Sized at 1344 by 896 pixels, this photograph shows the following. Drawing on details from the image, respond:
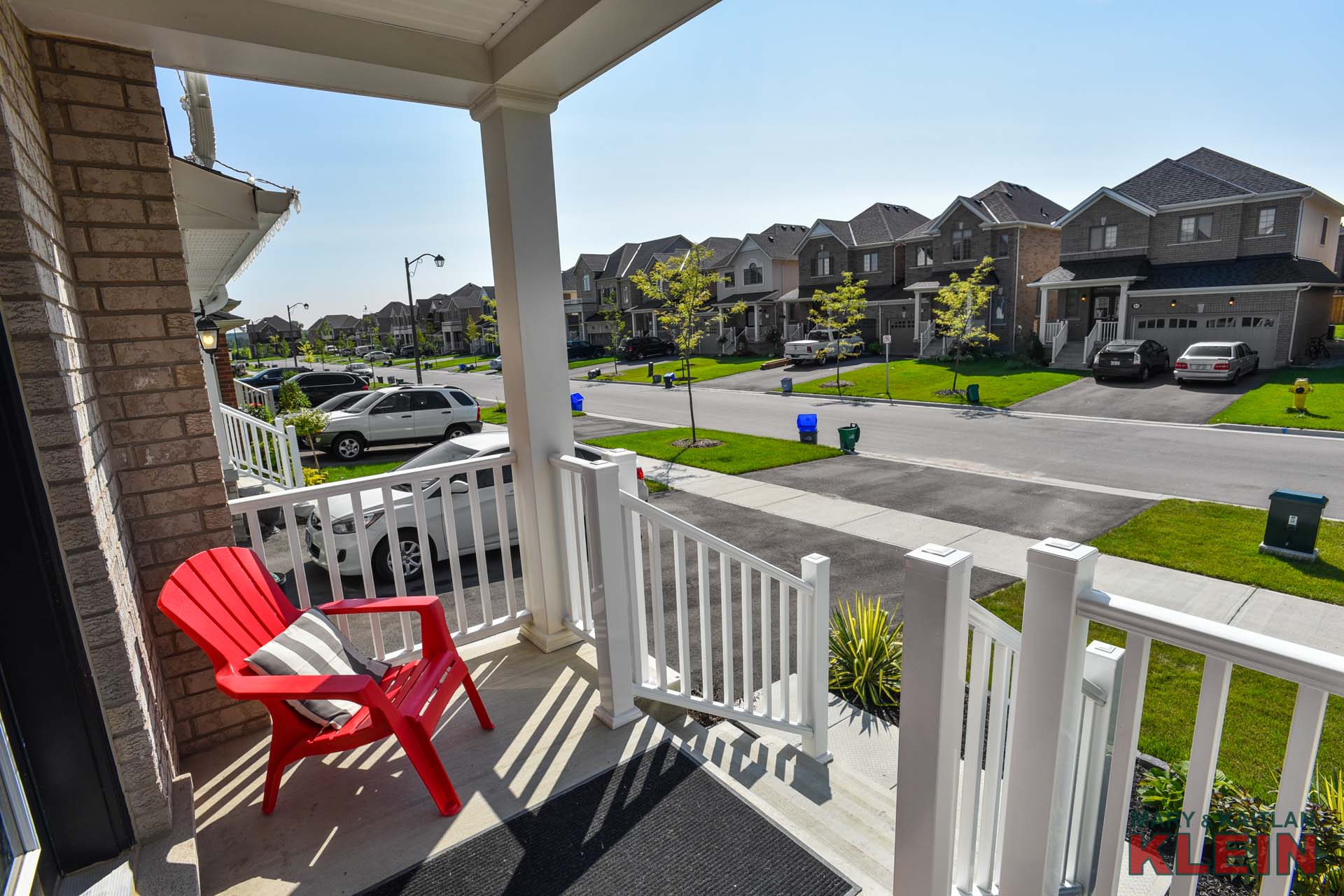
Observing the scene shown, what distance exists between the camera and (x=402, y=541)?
6758 millimetres

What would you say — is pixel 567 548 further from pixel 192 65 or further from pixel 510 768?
pixel 192 65

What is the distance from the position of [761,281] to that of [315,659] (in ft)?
127

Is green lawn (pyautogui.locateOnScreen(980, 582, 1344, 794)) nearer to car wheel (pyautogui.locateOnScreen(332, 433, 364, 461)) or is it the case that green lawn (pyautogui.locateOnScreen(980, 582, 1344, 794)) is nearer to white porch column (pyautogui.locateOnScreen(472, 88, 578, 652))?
white porch column (pyautogui.locateOnScreen(472, 88, 578, 652))

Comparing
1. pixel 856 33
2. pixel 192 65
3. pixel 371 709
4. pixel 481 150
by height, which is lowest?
pixel 371 709

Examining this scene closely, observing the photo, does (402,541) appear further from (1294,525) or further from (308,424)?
(1294,525)

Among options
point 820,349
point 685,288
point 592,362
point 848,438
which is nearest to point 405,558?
point 848,438

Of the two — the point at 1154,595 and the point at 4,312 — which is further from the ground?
the point at 4,312

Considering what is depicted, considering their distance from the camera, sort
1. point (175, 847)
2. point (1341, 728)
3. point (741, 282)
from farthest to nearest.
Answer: point (741, 282), point (1341, 728), point (175, 847)

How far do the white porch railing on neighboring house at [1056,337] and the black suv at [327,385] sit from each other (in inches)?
928

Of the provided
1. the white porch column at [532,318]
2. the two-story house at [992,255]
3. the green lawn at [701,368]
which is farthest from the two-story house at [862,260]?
the white porch column at [532,318]

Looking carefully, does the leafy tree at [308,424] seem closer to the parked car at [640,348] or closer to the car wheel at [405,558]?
the car wheel at [405,558]

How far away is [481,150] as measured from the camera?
11.5 feet

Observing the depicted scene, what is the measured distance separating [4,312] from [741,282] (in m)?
40.3

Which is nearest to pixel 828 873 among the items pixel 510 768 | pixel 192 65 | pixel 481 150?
pixel 510 768
